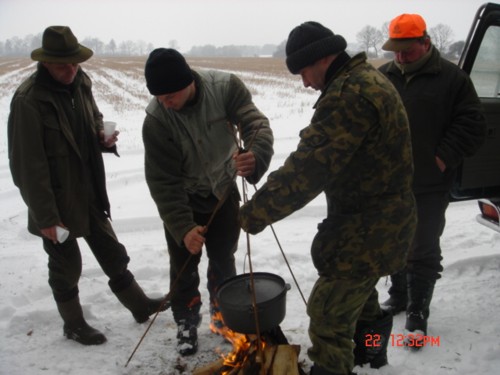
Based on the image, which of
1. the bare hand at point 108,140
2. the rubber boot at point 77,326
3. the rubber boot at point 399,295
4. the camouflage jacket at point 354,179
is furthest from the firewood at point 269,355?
the bare hand at point 108,140

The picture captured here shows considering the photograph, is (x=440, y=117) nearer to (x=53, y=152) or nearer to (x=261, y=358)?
(x=261, y=358)

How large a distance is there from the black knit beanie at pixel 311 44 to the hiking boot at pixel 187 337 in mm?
2006

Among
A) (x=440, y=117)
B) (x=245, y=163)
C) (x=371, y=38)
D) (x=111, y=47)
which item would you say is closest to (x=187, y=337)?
(x=245, y=163)

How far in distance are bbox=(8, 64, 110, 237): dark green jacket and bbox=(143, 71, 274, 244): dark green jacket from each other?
0.57 m

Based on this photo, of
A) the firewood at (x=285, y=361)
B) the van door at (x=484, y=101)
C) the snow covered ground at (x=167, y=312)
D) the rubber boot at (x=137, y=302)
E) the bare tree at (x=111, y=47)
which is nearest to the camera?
the firewood at (x=285, y=361)

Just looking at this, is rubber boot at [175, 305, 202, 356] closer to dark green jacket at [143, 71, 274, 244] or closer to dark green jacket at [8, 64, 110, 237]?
dark green jacket at [143, 71, 274, 244]

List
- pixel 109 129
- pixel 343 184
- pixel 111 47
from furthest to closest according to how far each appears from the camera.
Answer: pixel 111 47 → pixel 109 129 → pixel 343 184

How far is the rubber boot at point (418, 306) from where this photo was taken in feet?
9.80

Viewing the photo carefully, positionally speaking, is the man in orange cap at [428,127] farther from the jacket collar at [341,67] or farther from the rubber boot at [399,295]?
the jacket collar at [341,67]

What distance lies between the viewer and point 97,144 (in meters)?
3.19

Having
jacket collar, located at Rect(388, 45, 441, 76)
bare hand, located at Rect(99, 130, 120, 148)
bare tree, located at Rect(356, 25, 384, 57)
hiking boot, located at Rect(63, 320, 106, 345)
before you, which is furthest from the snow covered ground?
bare tree, located at Rect(356, 25, 384, 57)

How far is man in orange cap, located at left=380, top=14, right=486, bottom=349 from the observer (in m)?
2.84

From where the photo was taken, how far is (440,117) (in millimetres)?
2875

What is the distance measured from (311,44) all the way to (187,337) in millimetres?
2189
